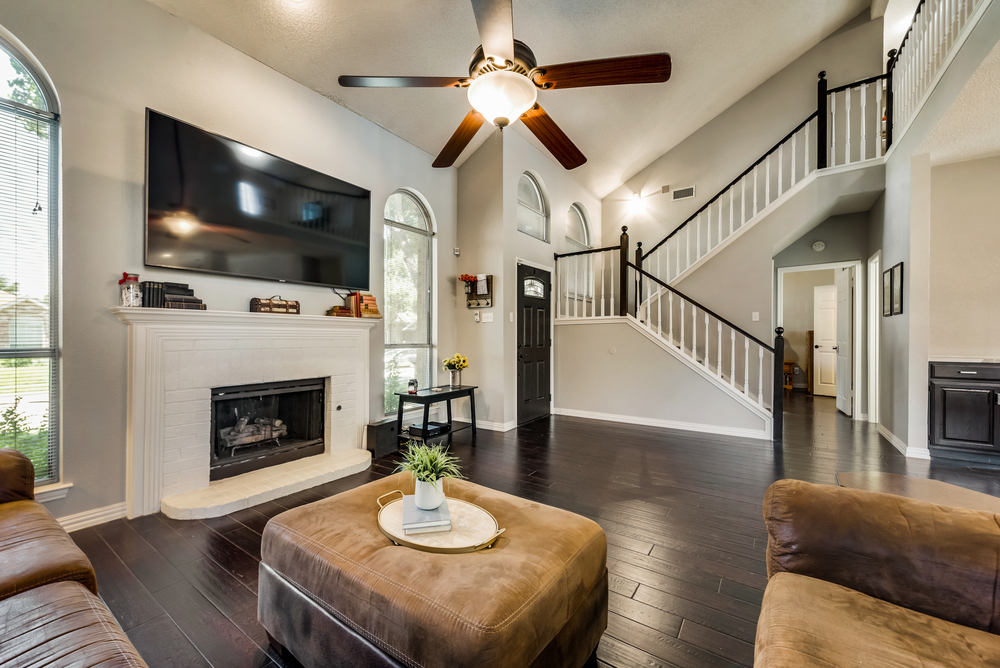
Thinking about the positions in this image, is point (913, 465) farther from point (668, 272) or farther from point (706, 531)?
point (668, 272)

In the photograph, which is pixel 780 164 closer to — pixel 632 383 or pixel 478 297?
pixel 632 383

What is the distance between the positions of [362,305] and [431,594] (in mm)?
3252

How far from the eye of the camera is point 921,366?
384 cm

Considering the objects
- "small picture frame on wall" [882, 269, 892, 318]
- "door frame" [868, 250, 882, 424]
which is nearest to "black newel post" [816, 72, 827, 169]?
"door frame" [868, 250, 882, 424]

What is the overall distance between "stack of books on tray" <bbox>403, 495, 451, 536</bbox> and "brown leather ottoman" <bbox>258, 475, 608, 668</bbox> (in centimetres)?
9

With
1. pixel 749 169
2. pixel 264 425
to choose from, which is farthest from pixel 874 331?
pixel 264 425

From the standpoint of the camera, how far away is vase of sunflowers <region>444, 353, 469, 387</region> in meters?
4.67

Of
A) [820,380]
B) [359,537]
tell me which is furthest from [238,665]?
[820,380]

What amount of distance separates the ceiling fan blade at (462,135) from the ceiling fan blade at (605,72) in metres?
0.50

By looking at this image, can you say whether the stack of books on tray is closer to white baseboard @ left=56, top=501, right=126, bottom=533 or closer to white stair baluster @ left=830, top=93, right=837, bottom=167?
white baseboard @ left=56, top=501, right=126, bottom=533

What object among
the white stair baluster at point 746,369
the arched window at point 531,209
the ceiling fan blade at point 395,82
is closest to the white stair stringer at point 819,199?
the white stair baluster at point 746,369

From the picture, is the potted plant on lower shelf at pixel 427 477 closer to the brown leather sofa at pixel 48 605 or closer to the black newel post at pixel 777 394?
the brown leather sofa at pixel 48 605

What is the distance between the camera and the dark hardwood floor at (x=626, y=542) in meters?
1.56

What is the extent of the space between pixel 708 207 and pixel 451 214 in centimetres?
358
